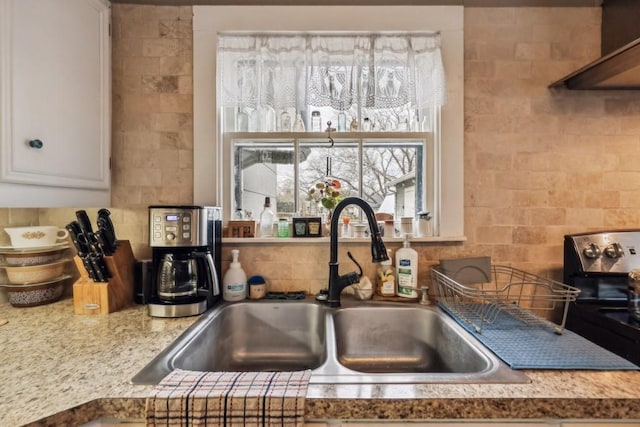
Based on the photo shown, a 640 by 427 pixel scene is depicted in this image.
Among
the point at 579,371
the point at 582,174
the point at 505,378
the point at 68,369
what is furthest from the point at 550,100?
the point at 68,369

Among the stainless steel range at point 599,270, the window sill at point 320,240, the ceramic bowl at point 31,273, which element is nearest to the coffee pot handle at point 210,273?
the window sill at point 320,240

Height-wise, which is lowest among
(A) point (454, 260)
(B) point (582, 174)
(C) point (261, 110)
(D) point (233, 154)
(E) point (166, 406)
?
(E) point (166, 406)

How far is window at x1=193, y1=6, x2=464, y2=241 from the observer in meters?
1.47

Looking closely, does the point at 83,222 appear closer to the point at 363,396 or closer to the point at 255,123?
the point at 255,123

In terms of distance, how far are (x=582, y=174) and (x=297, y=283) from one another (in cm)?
147

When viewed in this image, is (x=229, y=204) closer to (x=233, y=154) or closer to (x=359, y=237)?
(x=233, y=154)

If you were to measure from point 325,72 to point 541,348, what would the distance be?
53.3 inches

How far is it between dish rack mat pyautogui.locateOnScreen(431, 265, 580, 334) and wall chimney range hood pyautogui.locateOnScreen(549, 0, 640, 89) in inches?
34.4

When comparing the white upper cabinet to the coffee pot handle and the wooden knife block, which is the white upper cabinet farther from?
the coffee pot handle

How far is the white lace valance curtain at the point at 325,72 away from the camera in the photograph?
1.45m

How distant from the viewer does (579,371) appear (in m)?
0.78

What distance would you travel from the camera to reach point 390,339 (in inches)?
50.8

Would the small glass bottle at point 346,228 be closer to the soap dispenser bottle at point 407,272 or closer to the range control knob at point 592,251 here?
the soap dispenser bottle at point 407,272

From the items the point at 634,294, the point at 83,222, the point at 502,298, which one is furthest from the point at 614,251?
the point at 83,222
